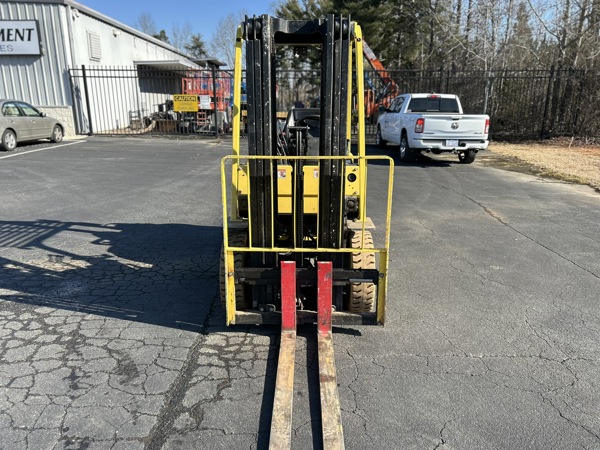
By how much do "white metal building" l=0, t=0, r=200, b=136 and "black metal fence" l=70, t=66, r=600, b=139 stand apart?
1.71ft

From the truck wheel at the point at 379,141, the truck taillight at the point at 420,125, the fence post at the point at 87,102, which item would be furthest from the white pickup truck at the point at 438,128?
the fence post at the point at 87,102

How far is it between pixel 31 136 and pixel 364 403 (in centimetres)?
1701

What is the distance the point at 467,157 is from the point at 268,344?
12.2m

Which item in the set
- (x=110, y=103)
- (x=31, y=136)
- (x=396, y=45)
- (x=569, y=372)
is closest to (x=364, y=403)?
(x=569, y=372)

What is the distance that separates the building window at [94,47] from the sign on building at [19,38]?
2272 millimetres

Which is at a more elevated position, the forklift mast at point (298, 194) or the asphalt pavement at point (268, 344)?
the forklift mast at point (298, 194)

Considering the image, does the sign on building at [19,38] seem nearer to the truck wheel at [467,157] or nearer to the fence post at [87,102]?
the fence post at [87,102]

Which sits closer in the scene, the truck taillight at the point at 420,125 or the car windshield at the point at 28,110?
the truck taillight at the point at 420,125

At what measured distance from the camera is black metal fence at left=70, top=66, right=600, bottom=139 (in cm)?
1964

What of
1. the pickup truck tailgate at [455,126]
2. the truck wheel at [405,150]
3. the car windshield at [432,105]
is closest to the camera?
the pickup truck tailgate at [455,126]

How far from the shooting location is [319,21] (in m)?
3.54

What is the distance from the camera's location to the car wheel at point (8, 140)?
1462 centimetres

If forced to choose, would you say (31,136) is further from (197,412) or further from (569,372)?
(569,372)

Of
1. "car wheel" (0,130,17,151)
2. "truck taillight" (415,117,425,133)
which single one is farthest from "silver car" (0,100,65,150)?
"truck taillight" (415,117,425,133)
